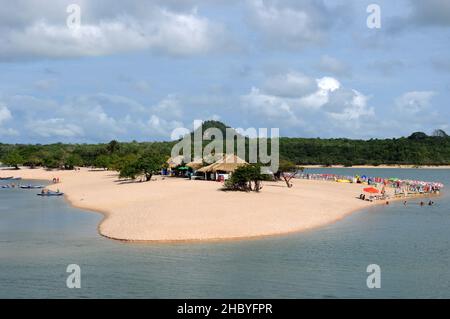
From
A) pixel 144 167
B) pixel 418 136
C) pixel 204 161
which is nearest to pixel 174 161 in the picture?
pixel 204 161

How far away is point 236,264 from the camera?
2555 centimetres

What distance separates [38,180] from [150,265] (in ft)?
261

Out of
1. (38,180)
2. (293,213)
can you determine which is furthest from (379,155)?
(293,213)

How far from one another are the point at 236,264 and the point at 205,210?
43.7 ft

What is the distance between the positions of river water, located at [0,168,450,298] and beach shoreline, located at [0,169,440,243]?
144cm

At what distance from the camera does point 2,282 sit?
76.2 feet

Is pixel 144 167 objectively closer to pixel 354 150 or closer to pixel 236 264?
pixel 236 264

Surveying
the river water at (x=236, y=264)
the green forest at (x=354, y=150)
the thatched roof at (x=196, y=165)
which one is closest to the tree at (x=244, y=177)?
the river water at (x=236, y=264)

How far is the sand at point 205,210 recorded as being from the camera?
32.9 m

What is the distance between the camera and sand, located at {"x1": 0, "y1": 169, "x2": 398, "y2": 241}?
3294 cm

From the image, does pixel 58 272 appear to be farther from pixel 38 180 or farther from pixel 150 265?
pixel 38 180

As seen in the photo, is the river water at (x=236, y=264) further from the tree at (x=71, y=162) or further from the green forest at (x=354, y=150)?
the green forest at (x=354, y=150)

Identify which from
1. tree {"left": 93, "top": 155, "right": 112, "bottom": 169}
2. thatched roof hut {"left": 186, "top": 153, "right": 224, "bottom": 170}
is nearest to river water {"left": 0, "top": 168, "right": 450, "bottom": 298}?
thatched roof hut {"left": 186, "top": 153, "right": 224, "bottom": 170}

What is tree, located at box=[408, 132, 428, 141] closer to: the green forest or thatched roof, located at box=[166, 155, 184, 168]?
the green forest
